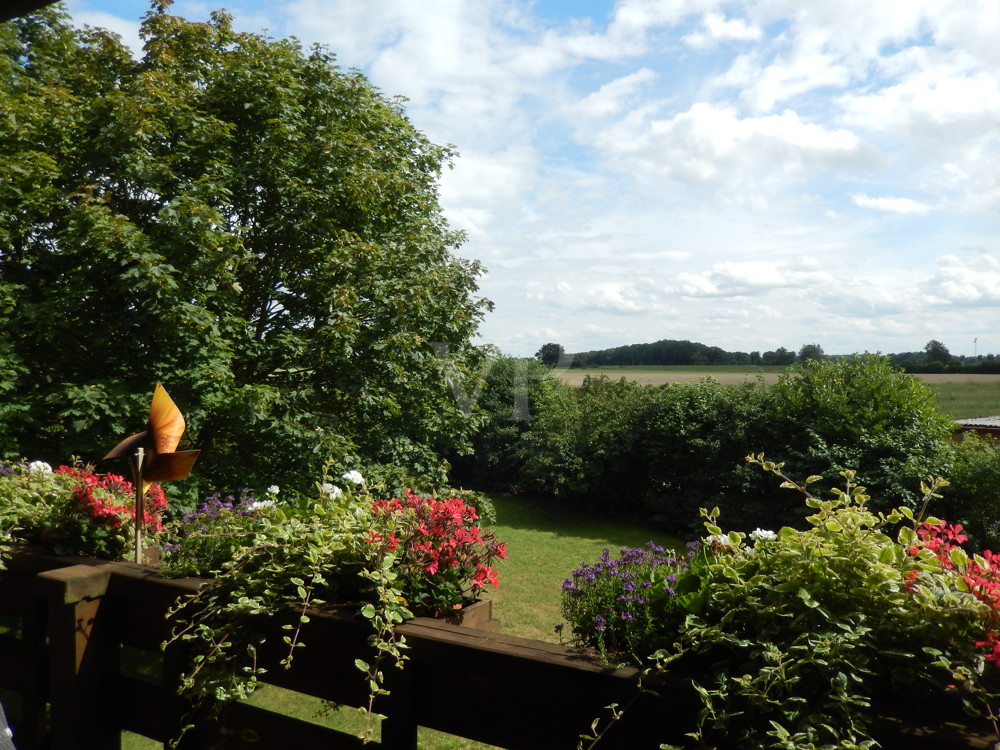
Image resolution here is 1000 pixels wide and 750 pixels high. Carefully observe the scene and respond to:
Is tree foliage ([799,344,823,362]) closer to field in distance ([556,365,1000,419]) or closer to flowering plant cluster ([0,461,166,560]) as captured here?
field in distance ([556,365,1000,419])

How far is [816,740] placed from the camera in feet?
3.21

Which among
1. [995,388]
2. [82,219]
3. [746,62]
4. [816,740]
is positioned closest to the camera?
[816,740]

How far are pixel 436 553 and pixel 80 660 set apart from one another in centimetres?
105

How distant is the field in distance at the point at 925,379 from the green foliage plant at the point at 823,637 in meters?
9.37

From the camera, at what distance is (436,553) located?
1563 mm

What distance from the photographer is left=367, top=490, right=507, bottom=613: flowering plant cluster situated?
1.55m

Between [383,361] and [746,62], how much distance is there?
12.7 ft

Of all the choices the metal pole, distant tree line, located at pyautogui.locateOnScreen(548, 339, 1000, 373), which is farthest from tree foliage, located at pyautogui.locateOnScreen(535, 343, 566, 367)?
the metal pole

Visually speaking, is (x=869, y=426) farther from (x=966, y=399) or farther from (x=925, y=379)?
(x=966, y=399)

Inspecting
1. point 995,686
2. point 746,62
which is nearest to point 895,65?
point 746,62

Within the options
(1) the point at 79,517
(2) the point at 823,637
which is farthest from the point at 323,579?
(1) the point at 79,517

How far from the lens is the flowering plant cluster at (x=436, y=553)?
61.1 inches

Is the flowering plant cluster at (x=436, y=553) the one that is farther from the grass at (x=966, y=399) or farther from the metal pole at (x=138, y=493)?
the grass at (x=966, y=399)

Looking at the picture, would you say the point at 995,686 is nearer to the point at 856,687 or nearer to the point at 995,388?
the point at 856,687
